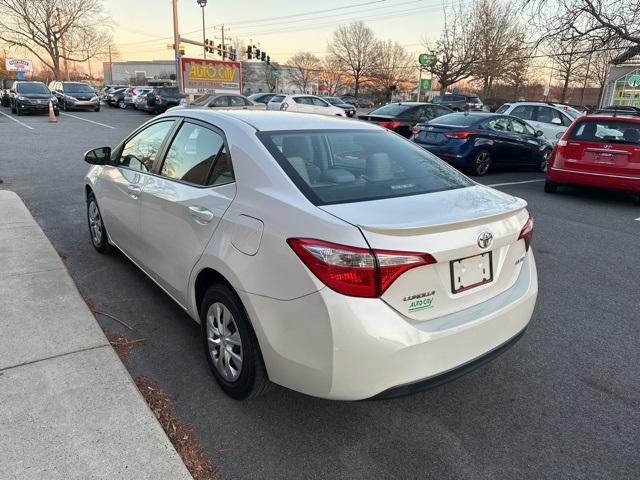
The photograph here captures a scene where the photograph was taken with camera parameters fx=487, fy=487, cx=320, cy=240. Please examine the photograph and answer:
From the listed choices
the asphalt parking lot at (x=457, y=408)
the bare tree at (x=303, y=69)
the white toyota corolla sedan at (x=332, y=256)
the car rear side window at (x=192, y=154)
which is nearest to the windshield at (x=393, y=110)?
the asphalt parking lot at (x=457, y=408)

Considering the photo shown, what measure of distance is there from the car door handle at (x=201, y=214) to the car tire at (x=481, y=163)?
29.6ft

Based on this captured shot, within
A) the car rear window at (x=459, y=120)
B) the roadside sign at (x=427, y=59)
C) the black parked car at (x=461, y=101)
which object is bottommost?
the car rear window at (x=459, y=120)

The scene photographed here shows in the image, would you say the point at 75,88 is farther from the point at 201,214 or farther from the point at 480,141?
the point at 201,214

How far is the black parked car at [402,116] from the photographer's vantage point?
559 inches

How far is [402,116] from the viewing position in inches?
567

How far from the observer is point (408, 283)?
2.14 metres

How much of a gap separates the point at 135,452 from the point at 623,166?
28.5 feet

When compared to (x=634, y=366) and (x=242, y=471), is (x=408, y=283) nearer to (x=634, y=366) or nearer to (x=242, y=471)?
(x=242, y=471)

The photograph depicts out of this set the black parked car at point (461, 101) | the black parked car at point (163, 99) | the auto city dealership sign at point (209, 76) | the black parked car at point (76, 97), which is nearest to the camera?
the auto city dealership sign at point (209, 76)

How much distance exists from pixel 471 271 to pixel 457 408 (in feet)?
3.03

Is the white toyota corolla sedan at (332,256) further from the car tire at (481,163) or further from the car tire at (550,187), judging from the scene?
the car tire at (481,163)

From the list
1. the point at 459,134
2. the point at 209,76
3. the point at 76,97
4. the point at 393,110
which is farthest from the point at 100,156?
the point at 76,97

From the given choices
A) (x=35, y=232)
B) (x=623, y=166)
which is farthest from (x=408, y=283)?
(x=623, y=166)

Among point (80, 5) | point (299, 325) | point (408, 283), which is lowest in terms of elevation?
point (299, 325)
